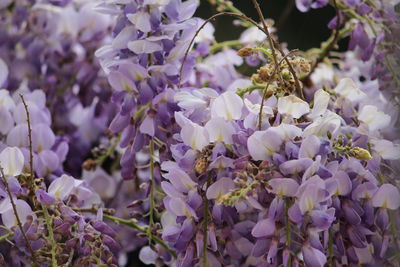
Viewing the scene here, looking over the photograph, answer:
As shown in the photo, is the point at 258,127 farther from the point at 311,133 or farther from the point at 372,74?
the point at 372,74

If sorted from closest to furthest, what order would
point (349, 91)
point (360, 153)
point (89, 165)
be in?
point (360, 153) → point (349, 91) → point (89, 165)

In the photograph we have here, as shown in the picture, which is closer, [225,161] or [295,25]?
[225,161]

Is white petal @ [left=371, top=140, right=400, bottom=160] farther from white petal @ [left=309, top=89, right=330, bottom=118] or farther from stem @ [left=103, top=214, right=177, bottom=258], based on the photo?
stem @ [left=103, top=214, right=177, bottom=258]

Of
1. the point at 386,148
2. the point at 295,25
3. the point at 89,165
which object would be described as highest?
the point at 386,148

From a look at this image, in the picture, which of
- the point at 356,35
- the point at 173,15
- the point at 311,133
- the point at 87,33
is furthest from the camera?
the point at 87,33

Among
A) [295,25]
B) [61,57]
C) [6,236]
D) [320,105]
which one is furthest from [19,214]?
[295,25]

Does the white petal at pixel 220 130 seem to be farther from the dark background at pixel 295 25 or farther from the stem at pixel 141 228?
the dark background at pixel 295 25

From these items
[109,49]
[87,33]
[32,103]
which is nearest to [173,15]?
[109,49]

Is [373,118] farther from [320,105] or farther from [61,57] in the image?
[61,57]

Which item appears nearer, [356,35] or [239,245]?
[239,245]

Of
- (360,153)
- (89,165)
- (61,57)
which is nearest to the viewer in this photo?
(360,153)

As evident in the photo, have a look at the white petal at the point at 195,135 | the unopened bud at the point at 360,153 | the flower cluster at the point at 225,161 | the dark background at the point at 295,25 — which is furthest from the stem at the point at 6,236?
the dark background at the point at 295,25
